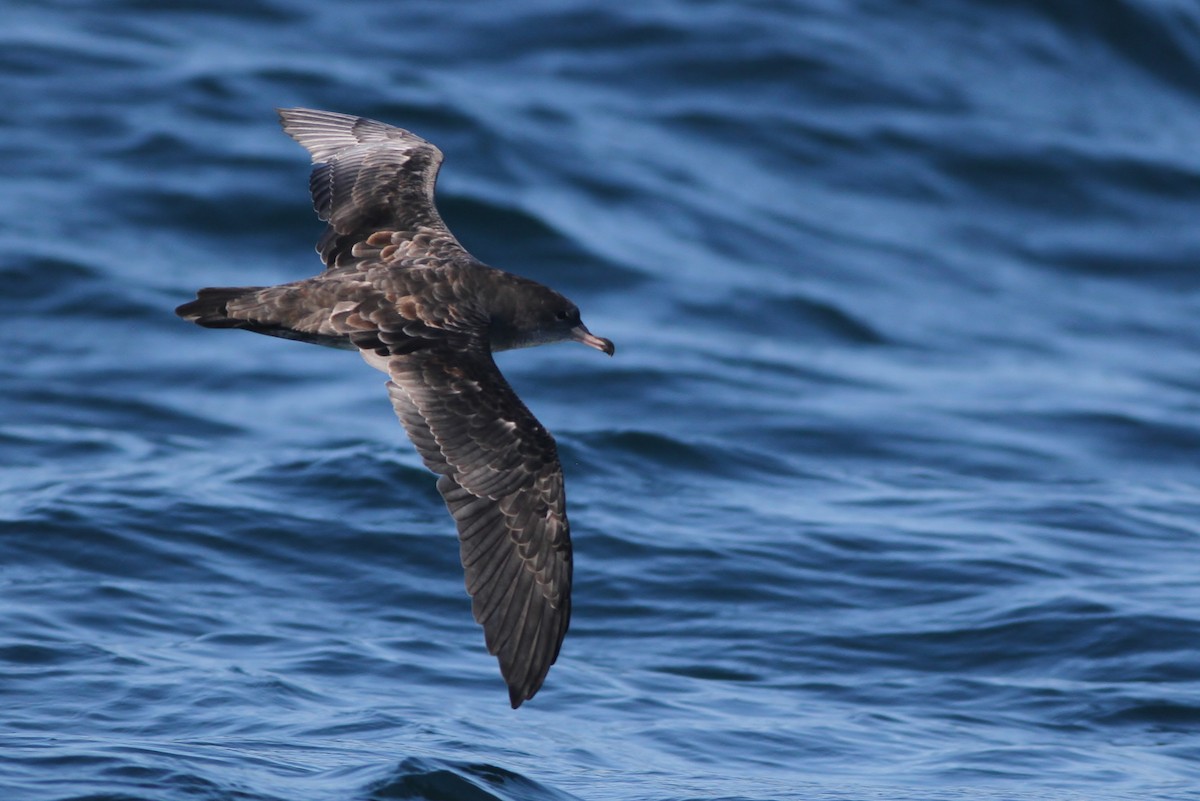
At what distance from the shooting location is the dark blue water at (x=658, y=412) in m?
7.77

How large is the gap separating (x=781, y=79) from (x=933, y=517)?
23.2 feet

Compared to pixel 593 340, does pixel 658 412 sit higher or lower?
lower

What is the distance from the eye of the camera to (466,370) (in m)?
6.87

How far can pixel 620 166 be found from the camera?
15.9 m

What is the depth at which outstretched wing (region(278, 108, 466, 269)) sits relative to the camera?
803cm

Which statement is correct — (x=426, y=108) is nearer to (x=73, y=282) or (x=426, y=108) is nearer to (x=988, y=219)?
(x=73, y=282)

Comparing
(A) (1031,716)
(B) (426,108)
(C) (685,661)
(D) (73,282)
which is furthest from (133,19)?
(A) (1031,716)

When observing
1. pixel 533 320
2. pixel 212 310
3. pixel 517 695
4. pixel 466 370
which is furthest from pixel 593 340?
pixel 517 695

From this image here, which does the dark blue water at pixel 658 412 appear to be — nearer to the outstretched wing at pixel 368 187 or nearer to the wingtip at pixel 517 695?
the wingtip at pixel 517 695

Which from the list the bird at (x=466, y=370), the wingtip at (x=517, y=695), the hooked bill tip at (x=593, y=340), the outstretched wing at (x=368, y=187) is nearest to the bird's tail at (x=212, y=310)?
the bird at (x=466, y=370)

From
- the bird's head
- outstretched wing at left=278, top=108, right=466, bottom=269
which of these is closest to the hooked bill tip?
the bird's head

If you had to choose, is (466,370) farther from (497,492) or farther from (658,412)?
(658,412)

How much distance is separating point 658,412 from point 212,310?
5.71 meters

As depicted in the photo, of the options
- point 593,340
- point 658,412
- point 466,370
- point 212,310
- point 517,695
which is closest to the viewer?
point 517,695
